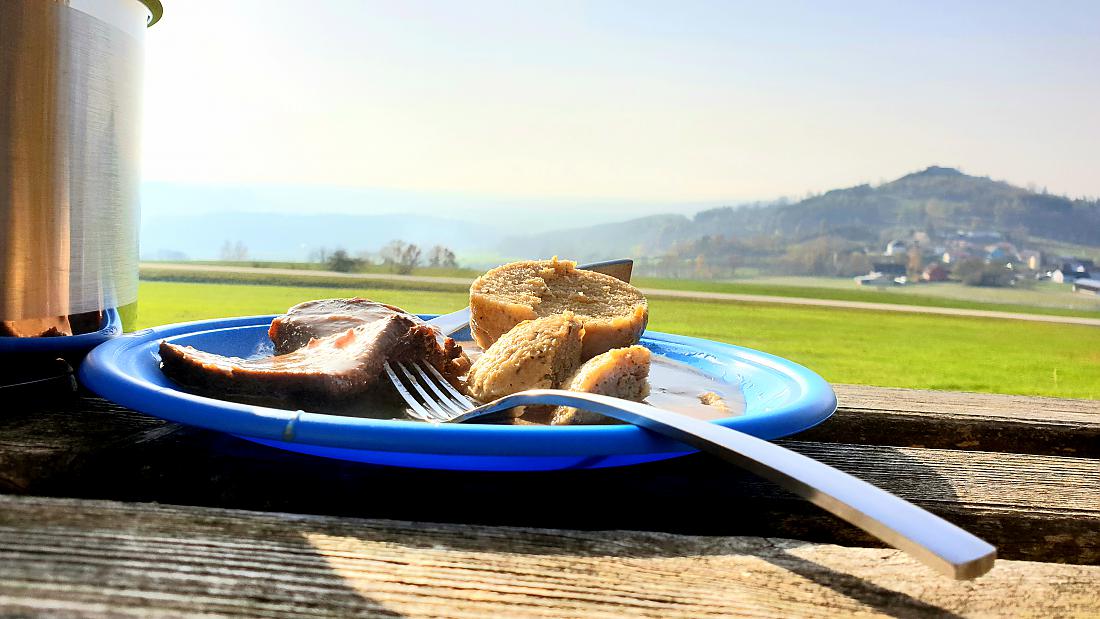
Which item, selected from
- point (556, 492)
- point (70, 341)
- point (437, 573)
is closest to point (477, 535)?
point (437, 573)

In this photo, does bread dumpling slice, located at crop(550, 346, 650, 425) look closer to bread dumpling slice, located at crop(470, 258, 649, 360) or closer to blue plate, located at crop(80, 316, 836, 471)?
blue plate, located at crop(80, 316, 836, 471)

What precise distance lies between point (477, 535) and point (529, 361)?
0.57m

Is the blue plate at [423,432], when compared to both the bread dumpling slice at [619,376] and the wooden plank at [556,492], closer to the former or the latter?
the wooden plank at [556,492]

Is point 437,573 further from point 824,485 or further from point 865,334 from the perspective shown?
point 865,334

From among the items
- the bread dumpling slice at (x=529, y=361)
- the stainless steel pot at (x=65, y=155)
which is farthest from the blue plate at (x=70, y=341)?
the bread dumpling slice at (x=529, y=361)

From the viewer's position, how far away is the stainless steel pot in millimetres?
969

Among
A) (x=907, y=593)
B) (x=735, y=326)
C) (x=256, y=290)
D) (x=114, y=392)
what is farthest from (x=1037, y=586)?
(x=256, y=290)

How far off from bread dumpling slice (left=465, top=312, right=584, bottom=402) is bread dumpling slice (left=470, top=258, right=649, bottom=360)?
7.0 inches

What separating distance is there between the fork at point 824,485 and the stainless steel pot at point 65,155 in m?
0.54

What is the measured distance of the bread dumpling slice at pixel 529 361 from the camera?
3.78 feet

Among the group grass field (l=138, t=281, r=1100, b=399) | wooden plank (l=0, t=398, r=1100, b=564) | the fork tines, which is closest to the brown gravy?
the fork tines

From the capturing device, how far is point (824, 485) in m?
0.52

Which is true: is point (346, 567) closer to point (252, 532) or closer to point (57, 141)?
point (252, 532)

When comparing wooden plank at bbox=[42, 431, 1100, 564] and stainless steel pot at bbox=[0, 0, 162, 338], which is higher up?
stainless steel pot at bbox=[0, 0, 162, 338]
